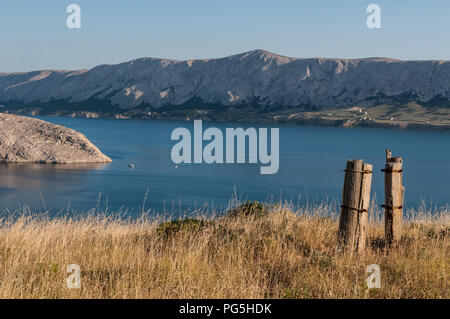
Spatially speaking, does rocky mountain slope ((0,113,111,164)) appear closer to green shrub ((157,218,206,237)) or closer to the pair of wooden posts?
green shrub ((157,218,206,237))

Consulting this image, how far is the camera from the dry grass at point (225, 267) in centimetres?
600

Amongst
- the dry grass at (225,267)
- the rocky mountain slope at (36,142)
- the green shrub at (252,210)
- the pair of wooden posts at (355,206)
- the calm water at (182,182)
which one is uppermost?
the pair of wooden posts at (355,206)

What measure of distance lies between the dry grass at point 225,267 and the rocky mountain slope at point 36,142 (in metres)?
52.0

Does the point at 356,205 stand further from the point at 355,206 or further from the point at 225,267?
the point at 225,267

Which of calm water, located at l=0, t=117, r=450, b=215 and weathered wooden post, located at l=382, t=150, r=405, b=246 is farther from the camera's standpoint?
calm water, located at l=0, t=117, r=450, b=215

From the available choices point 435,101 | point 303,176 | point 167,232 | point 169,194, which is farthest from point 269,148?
point 435,101

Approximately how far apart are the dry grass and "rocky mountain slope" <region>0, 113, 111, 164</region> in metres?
52.0

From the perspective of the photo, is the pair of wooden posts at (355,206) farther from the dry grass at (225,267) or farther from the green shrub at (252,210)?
the green shrub at (252,210)

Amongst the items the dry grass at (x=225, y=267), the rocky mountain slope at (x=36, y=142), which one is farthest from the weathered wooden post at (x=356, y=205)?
the rocky mountain slope at (x=36, y=142)

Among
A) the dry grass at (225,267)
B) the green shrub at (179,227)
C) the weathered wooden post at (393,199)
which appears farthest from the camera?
the green shrub at (179,227)

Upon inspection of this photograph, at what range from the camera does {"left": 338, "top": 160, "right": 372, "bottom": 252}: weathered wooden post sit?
7965 mm

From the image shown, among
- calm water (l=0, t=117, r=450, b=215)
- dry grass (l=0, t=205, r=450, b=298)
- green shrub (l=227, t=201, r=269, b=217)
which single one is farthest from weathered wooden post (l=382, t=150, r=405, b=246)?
calm water (l=0, t=117, r=450, b=215)

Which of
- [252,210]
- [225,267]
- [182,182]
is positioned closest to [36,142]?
[182,182]

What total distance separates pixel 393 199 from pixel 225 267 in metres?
3.43
